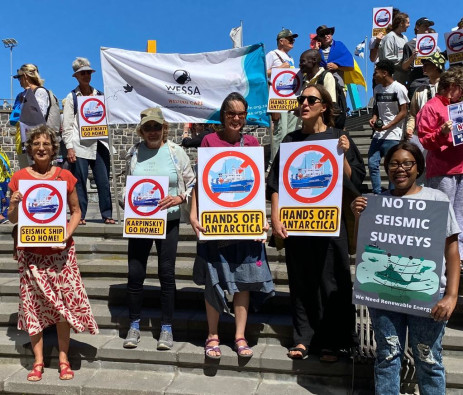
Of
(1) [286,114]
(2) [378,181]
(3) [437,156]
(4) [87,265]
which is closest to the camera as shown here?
(3) [437,156]

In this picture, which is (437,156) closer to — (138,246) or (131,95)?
(138,246)

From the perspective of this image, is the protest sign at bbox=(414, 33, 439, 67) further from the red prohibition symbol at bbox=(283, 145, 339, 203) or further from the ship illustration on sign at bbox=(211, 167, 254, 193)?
the ship illustration on sign at bbox=(211, 167, 254, 193)

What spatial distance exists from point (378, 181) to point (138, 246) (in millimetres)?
3715

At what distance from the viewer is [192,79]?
600cm

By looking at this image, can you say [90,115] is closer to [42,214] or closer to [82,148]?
[82,148]

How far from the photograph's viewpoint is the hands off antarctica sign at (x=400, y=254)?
2.86m

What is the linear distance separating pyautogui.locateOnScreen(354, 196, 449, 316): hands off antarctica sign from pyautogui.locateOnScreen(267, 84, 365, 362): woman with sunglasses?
1.74 ft

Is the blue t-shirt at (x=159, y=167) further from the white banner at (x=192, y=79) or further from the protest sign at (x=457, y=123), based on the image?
the protest sign at (x=457, y=123)

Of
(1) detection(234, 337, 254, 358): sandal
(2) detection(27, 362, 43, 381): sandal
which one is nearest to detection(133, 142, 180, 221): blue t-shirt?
(1) detection(234, 337, 254, 358): sandal

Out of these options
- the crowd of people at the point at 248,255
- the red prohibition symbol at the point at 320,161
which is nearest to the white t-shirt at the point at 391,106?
the crowd of people at the point at 248,255

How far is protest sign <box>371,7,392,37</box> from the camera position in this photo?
10.2 meters

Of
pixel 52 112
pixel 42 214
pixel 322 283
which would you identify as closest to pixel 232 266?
pixel 322 283

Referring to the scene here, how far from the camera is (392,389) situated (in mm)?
3004

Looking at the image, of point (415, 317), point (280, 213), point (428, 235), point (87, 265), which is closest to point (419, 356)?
point (415, 317)
